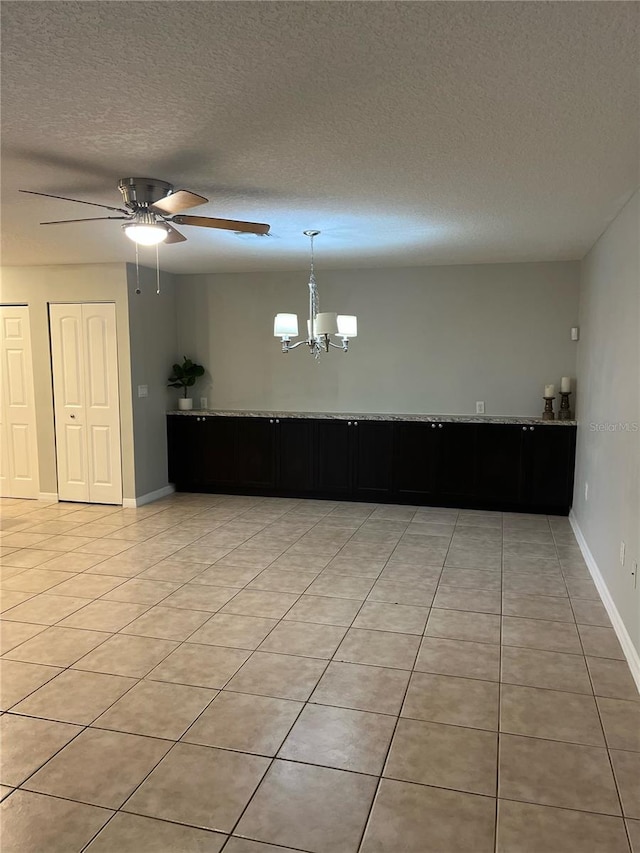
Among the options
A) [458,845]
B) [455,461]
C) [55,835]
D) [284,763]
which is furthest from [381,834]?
[455,461]

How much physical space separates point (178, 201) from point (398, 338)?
392 cm

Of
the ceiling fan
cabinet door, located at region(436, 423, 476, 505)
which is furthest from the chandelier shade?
cabinet door, located at region(436, 423, 476, 505)

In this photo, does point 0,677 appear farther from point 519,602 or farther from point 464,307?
point 464,307

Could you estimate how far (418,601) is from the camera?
148 inches

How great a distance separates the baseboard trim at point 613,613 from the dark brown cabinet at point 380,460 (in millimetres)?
923

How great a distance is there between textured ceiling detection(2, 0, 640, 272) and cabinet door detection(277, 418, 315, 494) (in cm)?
274

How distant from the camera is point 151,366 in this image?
651 centimetres

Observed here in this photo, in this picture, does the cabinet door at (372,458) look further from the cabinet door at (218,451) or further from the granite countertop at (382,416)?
the cabinet door at (218,451)

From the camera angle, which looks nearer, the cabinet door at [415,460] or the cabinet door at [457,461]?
the cabinet door at [457,461]

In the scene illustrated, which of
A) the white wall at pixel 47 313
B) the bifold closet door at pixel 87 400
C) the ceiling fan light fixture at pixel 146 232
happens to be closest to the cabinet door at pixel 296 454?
the white wall at pixel 47 313

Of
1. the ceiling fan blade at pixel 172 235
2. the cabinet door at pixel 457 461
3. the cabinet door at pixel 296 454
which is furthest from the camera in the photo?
the cabinet door at pixel 296 454

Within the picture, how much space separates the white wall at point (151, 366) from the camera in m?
6.20

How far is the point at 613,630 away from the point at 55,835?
9.17ft

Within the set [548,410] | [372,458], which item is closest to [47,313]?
[372,458]
